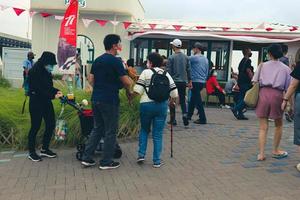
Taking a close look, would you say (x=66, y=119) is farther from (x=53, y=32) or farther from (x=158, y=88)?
(x=53, y=32)

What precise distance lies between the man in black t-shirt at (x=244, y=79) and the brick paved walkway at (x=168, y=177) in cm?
342

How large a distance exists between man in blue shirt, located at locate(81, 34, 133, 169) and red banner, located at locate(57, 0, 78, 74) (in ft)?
12.0

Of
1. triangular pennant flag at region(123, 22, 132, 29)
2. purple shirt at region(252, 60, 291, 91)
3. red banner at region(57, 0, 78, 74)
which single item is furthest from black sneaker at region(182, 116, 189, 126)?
triangular pennant flag at region(123, 22, 132, 29)

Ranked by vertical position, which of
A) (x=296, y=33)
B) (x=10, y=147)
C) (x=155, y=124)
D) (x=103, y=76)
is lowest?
(x=10, y=147)

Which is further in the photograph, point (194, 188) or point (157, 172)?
point (157, 172)

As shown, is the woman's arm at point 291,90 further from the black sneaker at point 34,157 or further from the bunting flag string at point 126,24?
the bunting flag string at point 126,24

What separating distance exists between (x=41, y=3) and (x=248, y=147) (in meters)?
13.0

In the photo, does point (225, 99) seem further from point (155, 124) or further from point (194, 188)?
point (194, 188)

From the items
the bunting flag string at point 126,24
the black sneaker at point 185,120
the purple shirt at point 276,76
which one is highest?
the bunting flag string at point 126,24

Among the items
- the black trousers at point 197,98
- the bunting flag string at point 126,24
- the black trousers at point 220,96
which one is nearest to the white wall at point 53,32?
the bunting flag string at point 126,24

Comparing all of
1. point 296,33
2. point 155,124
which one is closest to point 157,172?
point 155,124

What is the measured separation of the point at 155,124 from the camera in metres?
6.09

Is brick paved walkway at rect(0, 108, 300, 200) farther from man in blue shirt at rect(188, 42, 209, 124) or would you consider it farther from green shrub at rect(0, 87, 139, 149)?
man in blue shirt at rect(188, 42, 209, 124)

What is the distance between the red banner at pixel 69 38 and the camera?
940cm
